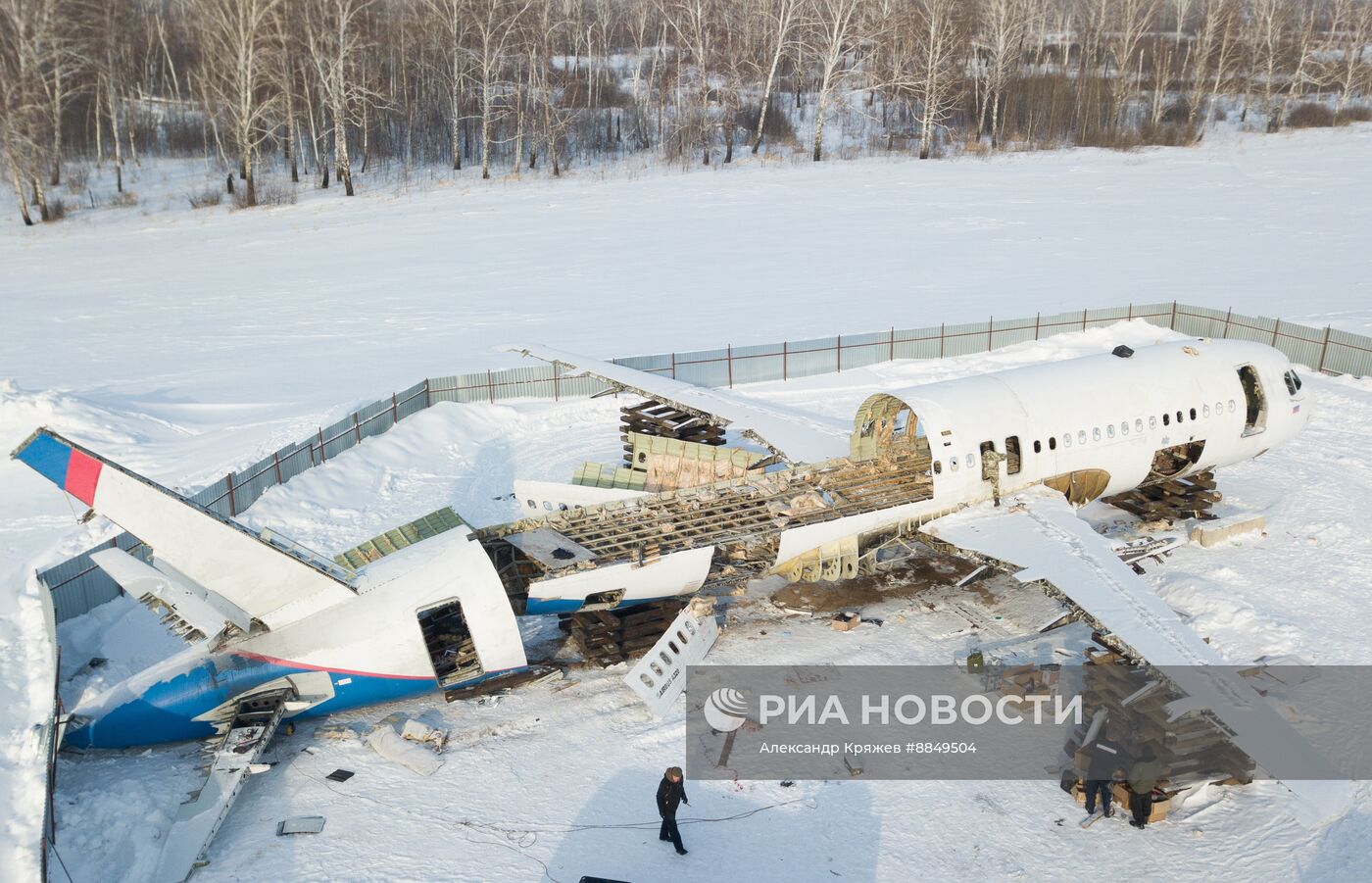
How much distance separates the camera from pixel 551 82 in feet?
341

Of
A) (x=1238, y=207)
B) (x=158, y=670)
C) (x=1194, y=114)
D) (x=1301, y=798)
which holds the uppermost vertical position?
(x=1194, y=114)

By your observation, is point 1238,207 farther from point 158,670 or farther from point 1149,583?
point 158,670

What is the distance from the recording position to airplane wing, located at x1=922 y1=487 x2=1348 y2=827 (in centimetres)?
1440

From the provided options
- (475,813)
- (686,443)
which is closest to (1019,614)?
(686,443)

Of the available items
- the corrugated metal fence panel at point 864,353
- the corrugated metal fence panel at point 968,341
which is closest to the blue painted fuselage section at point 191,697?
the corrugated metal fence panel at point 864,353

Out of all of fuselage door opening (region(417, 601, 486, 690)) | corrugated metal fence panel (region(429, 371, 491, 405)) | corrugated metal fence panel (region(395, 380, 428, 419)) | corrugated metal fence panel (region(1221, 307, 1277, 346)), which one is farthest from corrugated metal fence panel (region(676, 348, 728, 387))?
corrugated metal fence panel (region(1221, 307, 1277, 346))

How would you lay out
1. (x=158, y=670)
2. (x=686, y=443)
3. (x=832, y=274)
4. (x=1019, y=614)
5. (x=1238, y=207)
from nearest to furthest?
1. (x=158, y=670)
2. (x=1019, y=614)
3. (x=686, y=443)
4. (x=832, y=274)
5. (x=1238, y=207)

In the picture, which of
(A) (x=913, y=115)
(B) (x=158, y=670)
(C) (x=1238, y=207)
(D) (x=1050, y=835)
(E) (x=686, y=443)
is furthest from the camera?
(A) (x=913, y=115)

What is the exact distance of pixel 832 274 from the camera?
58438mm

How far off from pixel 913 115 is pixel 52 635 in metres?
106

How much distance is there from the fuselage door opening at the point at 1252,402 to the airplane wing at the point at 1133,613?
7107 millimetres

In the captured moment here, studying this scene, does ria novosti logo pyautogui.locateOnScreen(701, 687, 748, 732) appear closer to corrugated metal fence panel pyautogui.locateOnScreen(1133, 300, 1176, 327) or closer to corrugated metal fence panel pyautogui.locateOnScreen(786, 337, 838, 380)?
corrugated metal fence panel pyautogui.locateOnScreen(786, 337, 838, 380)

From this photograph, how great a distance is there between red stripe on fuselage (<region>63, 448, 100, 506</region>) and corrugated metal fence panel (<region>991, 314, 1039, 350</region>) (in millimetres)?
34653

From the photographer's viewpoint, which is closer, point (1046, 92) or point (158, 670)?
point (158, 670)
